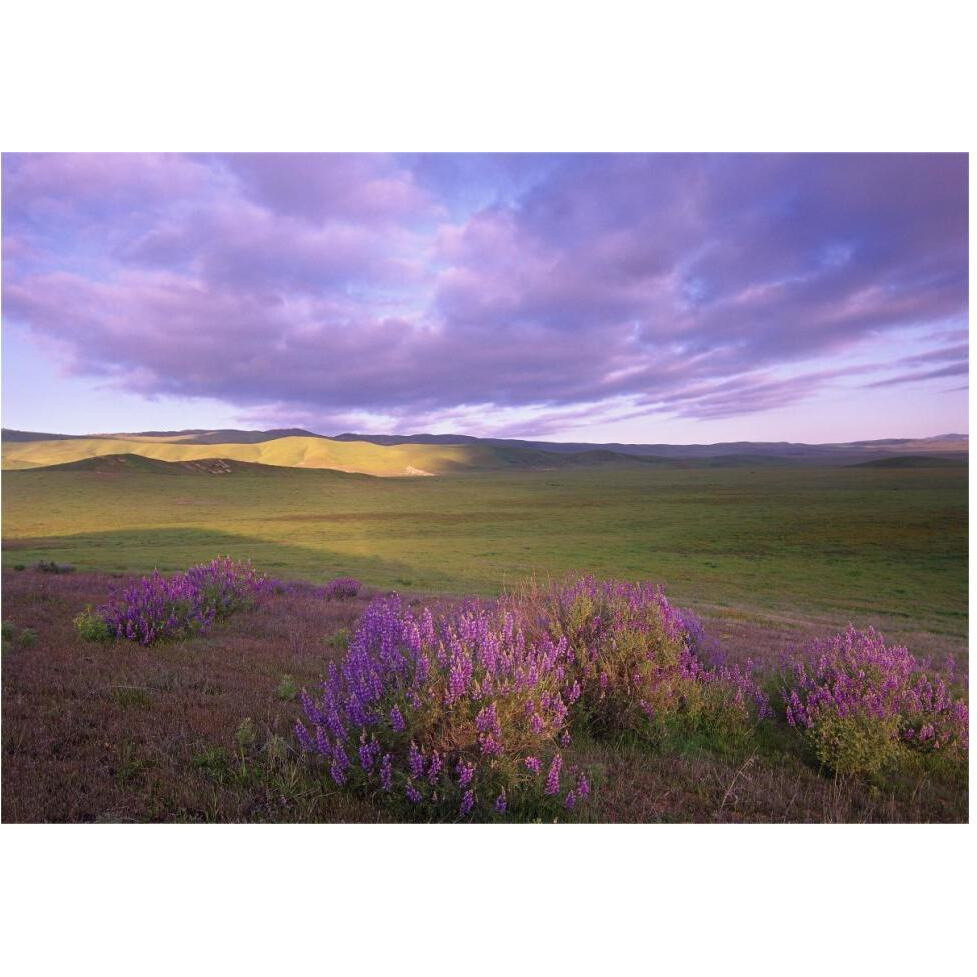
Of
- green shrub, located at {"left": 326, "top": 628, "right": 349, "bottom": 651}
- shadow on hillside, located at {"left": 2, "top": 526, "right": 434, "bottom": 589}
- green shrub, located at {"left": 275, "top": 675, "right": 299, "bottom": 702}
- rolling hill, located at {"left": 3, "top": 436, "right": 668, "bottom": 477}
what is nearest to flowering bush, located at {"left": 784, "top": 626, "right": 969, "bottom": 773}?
green shrub, located at {"left": 275, "top": 675, "right": 299, "bottom": 702}

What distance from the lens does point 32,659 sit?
15.9ft

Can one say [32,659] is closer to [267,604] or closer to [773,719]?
[267,604]

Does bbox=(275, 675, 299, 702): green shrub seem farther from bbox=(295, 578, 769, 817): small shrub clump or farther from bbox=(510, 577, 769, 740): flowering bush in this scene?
bbox=(510, 577, 769, 740): flowering bush

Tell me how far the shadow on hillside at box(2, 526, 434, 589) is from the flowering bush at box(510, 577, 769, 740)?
9.98m

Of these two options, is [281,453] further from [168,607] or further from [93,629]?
[93,629]

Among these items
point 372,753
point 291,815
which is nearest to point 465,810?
point 372,753

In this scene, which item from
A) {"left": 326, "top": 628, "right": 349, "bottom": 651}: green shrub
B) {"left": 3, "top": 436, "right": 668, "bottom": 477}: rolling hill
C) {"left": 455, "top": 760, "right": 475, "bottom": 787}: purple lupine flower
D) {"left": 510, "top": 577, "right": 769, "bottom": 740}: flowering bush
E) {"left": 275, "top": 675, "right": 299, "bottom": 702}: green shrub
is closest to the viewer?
{"left": 455, "top": 760, "right": 475, "bottom": 787}: purple lupine flower

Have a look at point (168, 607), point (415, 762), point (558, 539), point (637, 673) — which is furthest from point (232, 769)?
point (558, 539)

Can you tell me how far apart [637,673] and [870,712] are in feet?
5.36

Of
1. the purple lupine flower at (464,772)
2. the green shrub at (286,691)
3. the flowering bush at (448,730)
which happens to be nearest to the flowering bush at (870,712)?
the flowering bush at (448,730)

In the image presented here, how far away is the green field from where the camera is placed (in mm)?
15867

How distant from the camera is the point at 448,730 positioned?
2797mm

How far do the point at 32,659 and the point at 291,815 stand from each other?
3862 millimetres

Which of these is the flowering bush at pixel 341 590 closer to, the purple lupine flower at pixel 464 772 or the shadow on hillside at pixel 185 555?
the shadow on hillside at pixel 185 555
